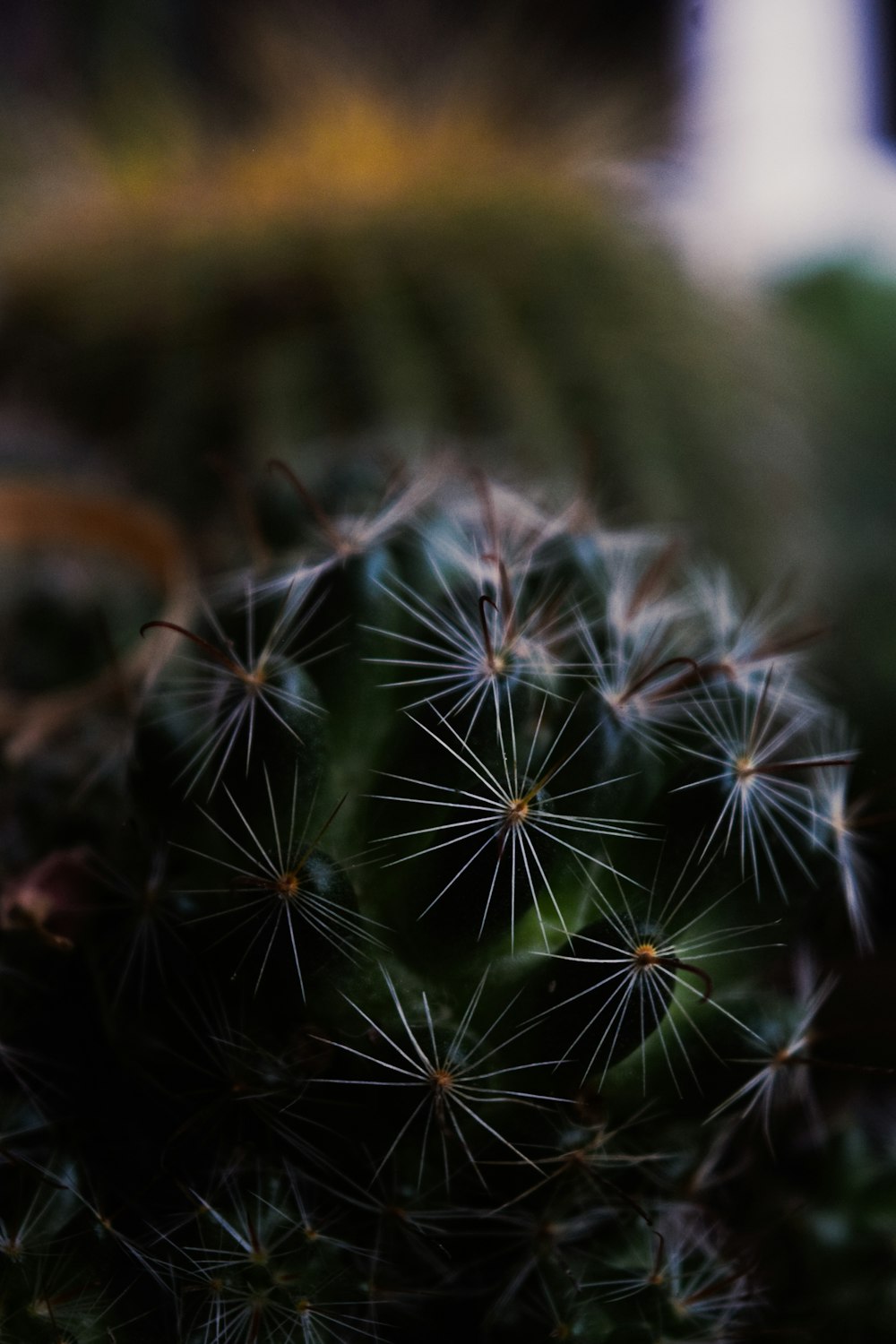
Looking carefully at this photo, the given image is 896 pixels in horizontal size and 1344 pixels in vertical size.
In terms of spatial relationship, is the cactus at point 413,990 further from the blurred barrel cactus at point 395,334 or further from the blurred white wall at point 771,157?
the blurred white wall at point 771,157

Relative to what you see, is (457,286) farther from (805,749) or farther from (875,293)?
(875,293)

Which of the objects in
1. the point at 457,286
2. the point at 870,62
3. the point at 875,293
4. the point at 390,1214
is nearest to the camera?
the point at 390,1214

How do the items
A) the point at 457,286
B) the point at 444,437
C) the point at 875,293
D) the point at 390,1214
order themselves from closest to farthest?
the point at 390,1214
the point at 444,437
the point at 457,286
the point at 875,293

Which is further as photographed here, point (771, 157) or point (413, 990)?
point (771, 157)

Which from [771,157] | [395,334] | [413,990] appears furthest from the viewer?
[771,157]

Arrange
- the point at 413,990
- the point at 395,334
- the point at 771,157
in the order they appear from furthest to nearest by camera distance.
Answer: the point at 771,157
the point at 395,334
the point at 413,990

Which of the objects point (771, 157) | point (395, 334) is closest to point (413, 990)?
point (395, 334)

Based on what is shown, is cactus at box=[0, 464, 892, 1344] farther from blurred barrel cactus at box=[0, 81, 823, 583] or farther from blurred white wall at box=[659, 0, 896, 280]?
blurred white wall at box=[659, 0, 896, 280]

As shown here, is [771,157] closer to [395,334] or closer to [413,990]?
[395,334]

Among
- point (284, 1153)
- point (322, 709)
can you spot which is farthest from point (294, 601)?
point (284, 1153)
